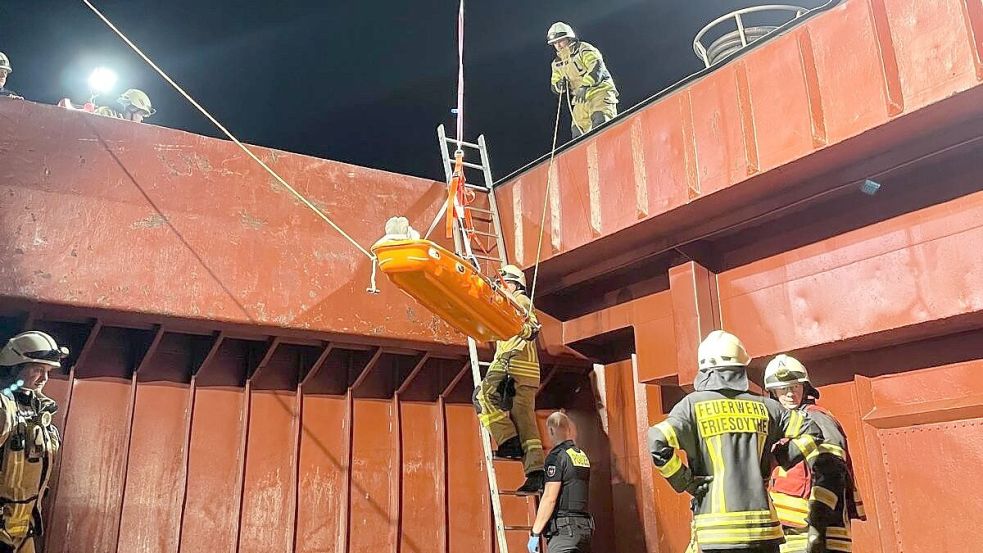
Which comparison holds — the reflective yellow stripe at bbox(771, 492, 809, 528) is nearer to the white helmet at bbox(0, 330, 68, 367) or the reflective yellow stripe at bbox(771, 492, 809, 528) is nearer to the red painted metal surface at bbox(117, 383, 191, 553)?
the red painted metal surface at bbox(117, 383, 191, 553)

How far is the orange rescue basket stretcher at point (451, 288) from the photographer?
4.36 meters

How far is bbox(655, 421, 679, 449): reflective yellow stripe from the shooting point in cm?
391

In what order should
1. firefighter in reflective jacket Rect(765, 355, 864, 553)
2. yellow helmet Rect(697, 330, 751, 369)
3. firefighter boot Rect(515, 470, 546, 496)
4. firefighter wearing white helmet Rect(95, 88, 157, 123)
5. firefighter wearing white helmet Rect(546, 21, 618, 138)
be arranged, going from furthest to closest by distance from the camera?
firefighter wearing white helmet Rect(95, 88, 157, 123)
firefighter wearing white helmet Rect(546, 21, 618, 138)
firefighter boot Rect(515, 470, 546, 496)
firefighter in reflective jacket Rect(765, 355, 864, 553)
yellow helmet Rect(697, 330, 751, 369)

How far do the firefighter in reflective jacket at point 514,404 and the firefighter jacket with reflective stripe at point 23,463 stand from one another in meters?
3.13

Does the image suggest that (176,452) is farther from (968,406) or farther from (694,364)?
(968,406)

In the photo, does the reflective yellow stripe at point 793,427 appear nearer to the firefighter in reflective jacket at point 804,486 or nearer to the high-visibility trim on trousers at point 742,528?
the firefighter in reflective jacket at point 804,486

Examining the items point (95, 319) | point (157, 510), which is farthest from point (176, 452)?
point (95, 319)

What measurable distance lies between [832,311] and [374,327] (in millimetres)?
3874

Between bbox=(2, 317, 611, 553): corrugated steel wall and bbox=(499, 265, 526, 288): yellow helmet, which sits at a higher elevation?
bbox=(499, 265, 526, 288): yellow helmet

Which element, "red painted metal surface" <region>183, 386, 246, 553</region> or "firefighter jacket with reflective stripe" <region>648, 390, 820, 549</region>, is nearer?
"firefighter jacket with reflective stripe" <region>648, 390, 820, 549</region>

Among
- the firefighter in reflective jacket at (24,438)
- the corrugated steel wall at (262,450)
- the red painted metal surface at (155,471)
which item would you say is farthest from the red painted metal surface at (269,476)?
the firefighter in reflective jacket at (24,438)


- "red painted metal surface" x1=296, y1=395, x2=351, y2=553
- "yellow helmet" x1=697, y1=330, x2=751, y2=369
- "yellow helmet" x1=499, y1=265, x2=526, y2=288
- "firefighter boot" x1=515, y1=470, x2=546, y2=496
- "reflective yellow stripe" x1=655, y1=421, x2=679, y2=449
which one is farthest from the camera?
"red painted metal surface" x1=296, y1=395, x2=351, y2=553

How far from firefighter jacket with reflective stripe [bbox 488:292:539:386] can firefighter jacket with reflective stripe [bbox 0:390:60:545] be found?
10.6ft

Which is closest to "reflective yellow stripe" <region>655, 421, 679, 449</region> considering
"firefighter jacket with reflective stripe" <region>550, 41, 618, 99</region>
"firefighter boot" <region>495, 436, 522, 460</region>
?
"firefighter boot" <region>495, 436, 522, 460</region>
